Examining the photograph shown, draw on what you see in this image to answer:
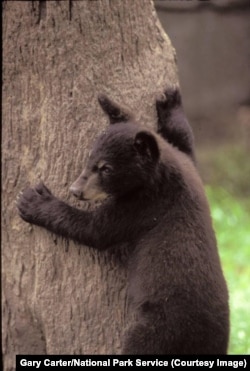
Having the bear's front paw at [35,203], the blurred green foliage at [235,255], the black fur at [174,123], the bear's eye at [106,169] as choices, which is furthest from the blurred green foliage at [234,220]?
the bear's eye at [106,169]

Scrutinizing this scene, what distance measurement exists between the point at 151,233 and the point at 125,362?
800 millimetres

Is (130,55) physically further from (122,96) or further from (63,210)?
(63,210)

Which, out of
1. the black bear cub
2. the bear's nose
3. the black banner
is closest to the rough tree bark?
the black banner

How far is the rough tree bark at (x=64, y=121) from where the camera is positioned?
4688 mm

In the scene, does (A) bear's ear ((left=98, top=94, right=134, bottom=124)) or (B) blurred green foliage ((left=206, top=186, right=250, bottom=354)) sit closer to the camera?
(A) bear's ear ((left=98, top=94, right=134, bottom=124))

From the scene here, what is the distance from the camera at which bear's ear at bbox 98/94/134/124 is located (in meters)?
4.48

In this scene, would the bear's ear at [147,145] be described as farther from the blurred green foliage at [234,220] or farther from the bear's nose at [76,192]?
the blurred green foliage at [234,220]

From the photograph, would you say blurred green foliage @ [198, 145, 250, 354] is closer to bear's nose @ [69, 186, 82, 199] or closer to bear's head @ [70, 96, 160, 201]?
bear's head @ [70, 96, 160, 201]

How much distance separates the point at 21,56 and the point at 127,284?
5.39 ft

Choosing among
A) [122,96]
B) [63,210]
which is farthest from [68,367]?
[122,96]

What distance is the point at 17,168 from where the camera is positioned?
4.89 meters

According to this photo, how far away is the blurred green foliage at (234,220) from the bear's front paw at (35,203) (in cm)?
286

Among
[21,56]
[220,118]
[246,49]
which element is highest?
[246,49]

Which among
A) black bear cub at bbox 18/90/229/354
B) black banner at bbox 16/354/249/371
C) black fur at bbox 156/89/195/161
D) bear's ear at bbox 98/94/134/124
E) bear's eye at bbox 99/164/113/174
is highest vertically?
black fur at bbox 156/89/195/161
